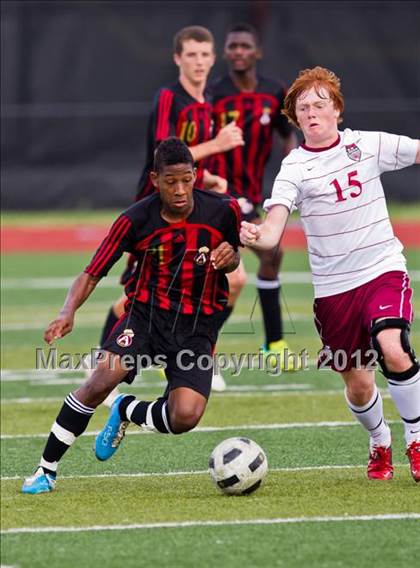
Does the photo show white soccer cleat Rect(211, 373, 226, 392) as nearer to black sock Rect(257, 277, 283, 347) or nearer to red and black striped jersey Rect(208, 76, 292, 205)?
black sock Rect(257, 277, 283, 347)

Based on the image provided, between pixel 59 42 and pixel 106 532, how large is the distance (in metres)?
16.1

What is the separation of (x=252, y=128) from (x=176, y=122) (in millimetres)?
1441

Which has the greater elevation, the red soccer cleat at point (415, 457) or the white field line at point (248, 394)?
the red soccer cleat at point (415, 457)

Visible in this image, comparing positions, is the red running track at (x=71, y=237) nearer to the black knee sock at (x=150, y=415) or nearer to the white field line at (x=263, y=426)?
the white field line at (x=263, y=426)

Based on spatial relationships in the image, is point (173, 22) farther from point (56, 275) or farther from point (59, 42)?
point (56, 275)

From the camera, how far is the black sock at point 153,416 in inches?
247

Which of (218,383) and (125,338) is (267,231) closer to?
(125,338)

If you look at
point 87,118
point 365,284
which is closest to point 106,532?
point 365,284

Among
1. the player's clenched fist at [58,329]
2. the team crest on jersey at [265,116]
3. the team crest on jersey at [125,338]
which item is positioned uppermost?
the team crest on jersey at [265,116]

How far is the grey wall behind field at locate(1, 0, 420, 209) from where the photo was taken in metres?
20.3

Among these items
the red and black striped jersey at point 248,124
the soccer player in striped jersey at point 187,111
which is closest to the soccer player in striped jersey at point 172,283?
the soccer player in striped jersey at point 187,111

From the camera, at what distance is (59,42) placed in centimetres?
2044

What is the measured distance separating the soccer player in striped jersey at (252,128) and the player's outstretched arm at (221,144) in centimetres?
139

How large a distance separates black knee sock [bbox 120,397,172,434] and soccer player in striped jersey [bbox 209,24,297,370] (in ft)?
11.4
